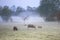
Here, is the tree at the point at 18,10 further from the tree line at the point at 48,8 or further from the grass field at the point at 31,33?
the tree line at the point at 48,8

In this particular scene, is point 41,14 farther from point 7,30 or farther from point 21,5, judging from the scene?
point 7,30

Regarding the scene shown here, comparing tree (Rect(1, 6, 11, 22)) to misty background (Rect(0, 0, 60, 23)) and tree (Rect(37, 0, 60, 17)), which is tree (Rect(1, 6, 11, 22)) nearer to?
misty background (Rect(0, 0, 60, 23))

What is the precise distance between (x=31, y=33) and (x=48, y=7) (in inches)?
22.4

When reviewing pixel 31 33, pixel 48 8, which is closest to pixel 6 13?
pixel 31 33

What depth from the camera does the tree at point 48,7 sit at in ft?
7.57

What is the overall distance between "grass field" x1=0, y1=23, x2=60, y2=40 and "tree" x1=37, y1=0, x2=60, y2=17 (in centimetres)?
22

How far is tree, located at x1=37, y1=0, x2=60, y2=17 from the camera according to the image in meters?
2.31

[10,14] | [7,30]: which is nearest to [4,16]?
[10,14]

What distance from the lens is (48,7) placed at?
91.7 inches

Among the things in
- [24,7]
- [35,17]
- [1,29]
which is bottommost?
[1,29]

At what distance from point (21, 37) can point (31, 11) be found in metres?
0.51

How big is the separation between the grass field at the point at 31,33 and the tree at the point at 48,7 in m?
0.22

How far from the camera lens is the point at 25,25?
91.0 inches

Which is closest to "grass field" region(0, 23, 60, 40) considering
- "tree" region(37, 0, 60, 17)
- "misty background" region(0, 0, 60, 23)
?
"misty background" region(0, 0, 60, 23)
